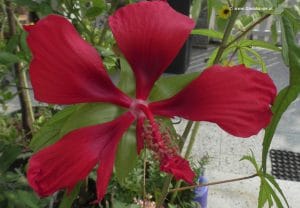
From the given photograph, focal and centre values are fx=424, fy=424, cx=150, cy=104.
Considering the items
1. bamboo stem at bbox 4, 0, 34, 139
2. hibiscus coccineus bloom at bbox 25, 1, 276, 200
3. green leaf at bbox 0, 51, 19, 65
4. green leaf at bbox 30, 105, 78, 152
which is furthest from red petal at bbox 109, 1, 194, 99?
bamboo stem at bbox 4, 0, 34, 139

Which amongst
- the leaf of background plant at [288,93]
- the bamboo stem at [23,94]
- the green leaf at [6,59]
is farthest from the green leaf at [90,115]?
the bamboo stem at [23,94]

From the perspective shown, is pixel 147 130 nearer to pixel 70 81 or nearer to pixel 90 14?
pixel 70 81

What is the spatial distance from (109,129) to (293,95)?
148 mm

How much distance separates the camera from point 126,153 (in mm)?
366

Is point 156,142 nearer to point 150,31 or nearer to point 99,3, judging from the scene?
point 150,31

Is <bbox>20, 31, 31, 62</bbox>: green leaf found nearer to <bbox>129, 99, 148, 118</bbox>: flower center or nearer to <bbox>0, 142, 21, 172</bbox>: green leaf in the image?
<bbox>0, 142, 21, 172</bbox>: green leaf

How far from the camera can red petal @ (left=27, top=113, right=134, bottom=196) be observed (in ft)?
0.95

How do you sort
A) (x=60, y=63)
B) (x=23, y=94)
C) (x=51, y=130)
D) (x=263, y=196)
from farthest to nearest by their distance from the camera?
1. (x=23, y=94)
2. (x=263, y=196)
3. (x=51, y=130)
4. (x=60, y=63)

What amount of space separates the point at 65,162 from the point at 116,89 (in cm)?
9

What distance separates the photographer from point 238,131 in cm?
32

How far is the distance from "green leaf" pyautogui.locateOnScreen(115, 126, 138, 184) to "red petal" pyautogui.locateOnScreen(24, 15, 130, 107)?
5 centimetres

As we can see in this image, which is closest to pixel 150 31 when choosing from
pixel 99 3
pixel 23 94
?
pixel 99 3

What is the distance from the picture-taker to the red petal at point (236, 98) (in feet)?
1.01

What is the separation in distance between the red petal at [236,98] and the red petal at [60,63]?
84 millimetres
